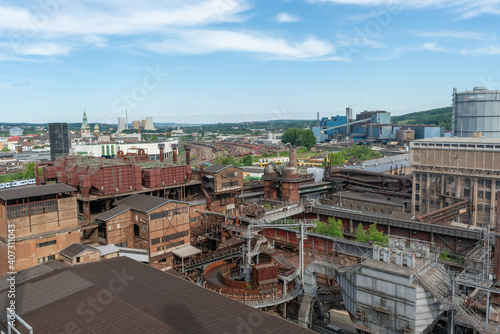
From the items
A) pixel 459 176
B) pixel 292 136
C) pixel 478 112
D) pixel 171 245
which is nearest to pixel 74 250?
pixel 171 245

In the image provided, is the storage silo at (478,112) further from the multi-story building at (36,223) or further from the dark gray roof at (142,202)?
the multi-story building at (36,223)

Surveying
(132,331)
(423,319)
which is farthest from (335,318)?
(132,331)

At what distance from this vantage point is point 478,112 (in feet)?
235

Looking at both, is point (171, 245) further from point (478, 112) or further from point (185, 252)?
point (478, 112)

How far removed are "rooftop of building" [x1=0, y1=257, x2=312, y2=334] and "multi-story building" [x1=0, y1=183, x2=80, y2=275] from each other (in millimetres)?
6797

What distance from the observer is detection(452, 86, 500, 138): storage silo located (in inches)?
2761

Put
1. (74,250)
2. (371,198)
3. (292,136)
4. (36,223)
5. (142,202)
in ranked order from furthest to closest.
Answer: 1. (292,136)
2. (371,198)
3. (142,202)
4. (36,223)
5. (74,250)

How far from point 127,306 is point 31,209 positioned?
17158 millimetres

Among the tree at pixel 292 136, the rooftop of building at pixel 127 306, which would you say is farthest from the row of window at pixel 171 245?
the tree at pixel 292 136

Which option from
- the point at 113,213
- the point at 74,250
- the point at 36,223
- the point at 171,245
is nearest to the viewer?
the point at 74,250

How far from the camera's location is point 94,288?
2189 cm

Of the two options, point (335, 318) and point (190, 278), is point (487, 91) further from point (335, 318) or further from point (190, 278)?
point (190, 278)

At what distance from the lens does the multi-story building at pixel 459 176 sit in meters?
48.3

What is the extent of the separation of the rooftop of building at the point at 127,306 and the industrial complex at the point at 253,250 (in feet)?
0.33
